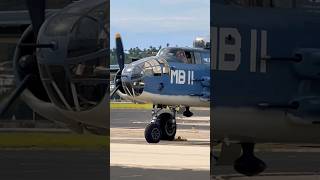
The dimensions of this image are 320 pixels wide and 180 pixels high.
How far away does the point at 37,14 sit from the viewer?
2.41 metres

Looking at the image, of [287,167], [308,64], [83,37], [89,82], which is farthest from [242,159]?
[83,37]

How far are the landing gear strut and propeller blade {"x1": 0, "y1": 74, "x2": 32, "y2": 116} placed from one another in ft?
Answer: 3.09

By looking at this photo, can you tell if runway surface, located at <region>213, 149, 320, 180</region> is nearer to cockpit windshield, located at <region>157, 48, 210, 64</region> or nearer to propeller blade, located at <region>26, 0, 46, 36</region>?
cockpit windshield, located at <region>157, 48, 210, 64</region>

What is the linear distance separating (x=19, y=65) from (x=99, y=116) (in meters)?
0.41

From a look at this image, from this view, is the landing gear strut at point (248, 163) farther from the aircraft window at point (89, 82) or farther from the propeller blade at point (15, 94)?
the propeller blade at point (15, 94)

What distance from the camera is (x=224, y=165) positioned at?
2354mm

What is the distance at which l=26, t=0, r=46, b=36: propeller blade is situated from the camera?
7.89ft

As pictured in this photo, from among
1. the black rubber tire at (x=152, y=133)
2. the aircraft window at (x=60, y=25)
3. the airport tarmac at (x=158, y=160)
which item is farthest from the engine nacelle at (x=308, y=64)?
the black rubber tire at (x=152, y=133)

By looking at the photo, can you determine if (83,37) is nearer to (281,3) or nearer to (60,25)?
(60,25)

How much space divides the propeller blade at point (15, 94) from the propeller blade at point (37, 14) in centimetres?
20

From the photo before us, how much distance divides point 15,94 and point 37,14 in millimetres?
351

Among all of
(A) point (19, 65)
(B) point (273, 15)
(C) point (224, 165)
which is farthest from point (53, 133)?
(B) point (273, 15)

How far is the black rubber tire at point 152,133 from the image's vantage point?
4.68m

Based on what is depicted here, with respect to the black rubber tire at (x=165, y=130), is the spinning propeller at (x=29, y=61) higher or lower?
higher
